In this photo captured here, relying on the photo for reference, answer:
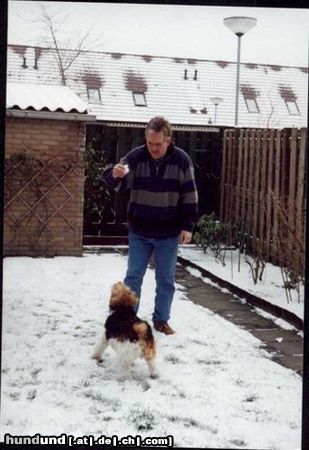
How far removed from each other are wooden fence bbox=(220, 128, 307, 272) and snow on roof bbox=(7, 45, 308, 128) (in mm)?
314

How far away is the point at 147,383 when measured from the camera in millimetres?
3791

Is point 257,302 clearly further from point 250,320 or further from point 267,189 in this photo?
point 267,189

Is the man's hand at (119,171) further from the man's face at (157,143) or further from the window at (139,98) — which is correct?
the window at (139,98)

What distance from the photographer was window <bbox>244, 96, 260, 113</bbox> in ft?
28.2

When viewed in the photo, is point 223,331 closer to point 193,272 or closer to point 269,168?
point 193,272

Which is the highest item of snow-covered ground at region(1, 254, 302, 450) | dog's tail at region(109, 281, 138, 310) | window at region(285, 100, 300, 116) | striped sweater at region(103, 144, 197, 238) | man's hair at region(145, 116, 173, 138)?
window at region(285, 100, 300, 116)

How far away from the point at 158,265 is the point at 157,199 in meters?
0.56

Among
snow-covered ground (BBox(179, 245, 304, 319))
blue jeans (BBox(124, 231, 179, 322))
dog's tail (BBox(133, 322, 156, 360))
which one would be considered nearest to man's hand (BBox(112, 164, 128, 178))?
blue jeans (BBox(124, 231, 179, 322))

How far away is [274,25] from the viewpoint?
351cm

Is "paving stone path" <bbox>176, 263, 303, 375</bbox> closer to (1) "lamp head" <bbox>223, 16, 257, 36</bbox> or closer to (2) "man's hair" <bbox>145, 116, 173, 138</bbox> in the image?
(2) "man's hair" <bbox>145, 116, 173, 138</bbox>

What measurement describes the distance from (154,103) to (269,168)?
64.9 inches

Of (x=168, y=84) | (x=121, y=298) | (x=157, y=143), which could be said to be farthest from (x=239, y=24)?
(x=168, y=84)

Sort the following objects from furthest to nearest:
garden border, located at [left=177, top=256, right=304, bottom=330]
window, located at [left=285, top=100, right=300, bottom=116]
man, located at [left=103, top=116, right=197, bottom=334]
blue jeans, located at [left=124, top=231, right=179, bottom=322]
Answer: window, located at [left=285, top=100, right=300, bottom=116], garden border, located at [left=177, top=256, right=304, bottom=330], blue jeans, located at [left=124, top=231, right=179, bottom=322], man, located at [left=103, top=116, right=197, bottom=334]

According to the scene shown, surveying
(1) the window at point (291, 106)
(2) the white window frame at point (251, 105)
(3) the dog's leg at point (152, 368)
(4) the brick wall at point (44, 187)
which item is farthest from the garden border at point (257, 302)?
(2) the white window frame at point (251, 105)
